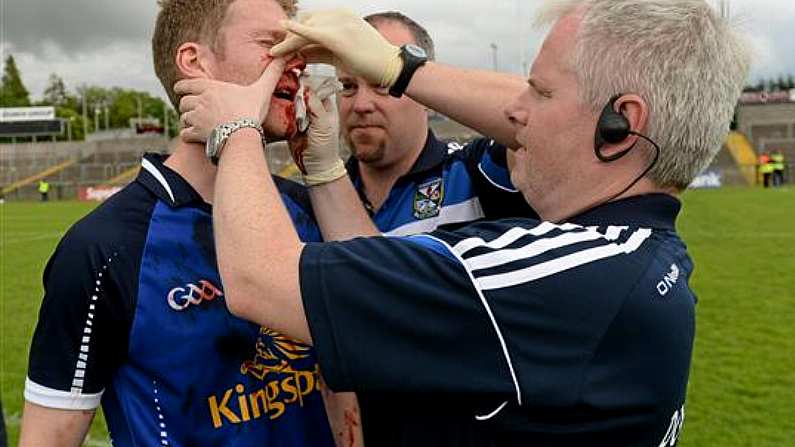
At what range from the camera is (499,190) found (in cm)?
301

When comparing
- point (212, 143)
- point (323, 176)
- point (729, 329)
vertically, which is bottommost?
point (729, 329)

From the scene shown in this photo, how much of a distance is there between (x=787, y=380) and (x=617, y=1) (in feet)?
17.3

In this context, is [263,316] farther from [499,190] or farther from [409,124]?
[409,124]

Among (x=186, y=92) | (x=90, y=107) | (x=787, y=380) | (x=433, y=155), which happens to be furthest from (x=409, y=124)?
(x=90, y=107)

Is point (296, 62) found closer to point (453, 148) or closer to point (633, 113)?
point (633, 113)

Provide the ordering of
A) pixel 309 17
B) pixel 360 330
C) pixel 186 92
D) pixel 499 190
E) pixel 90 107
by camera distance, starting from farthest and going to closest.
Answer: pixel 90 107
pixel 499 190
pixel 309 17
pixel 186 92
pixel 360 330

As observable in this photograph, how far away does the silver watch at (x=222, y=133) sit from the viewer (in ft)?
5.97

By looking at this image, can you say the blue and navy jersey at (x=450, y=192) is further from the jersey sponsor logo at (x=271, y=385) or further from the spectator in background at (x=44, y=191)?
the spectator in background at (x=44, y=191)

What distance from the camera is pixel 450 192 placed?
10.5 feet

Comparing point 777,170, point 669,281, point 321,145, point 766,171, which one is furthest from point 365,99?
point 777,170

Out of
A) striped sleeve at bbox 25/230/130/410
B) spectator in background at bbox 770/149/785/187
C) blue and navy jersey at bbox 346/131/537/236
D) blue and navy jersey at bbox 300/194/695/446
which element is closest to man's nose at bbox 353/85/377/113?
blue and navy jersey at bbox 346/131/537/236

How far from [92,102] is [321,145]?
114201 millimetres

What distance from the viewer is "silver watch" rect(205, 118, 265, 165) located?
1.82 m

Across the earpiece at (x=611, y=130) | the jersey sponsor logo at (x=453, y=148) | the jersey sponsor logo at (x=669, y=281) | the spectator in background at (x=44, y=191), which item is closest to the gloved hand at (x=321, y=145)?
the jersey sponsor logo at (x=453, y=148)
